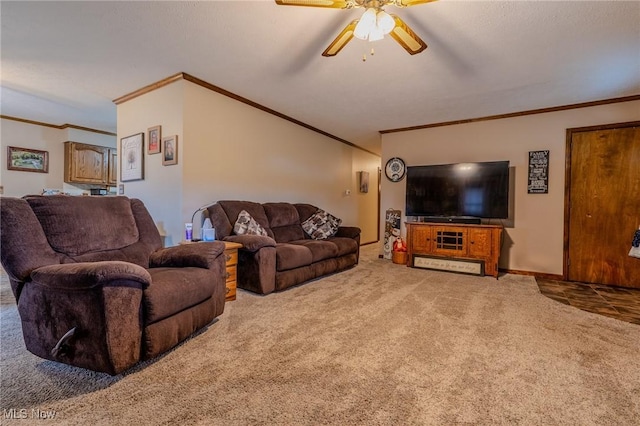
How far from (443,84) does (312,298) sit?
275cm

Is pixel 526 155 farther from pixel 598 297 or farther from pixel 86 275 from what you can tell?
pixel 86 275

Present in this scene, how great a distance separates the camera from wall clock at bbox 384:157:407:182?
516 centimetres

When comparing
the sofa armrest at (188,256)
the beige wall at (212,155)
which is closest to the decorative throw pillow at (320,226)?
the beige wall at (212,155)

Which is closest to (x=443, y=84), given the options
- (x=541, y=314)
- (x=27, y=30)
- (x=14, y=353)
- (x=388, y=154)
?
(x=388, y=154)

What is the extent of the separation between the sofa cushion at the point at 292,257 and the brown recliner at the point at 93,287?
3.03ft

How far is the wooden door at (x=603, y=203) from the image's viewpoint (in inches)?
139

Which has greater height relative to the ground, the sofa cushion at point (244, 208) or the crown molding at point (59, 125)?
the crown molding at point (59, 125)

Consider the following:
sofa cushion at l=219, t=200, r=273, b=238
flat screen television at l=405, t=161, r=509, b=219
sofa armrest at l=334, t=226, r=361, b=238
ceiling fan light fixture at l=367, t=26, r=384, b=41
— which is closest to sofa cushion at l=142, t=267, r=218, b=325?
sofa cushion at l=219, t=200, r=273, b=238

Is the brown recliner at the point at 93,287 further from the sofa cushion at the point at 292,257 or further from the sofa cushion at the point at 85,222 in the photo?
the sofa cushion at the point at 292,257

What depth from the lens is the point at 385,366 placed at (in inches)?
65.5

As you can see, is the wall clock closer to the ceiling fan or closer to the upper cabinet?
the ceiling fan

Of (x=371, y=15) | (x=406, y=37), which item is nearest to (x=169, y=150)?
(x=371, y=15)

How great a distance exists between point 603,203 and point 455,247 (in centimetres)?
180

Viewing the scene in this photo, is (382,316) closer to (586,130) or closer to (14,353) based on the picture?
(14,353)
